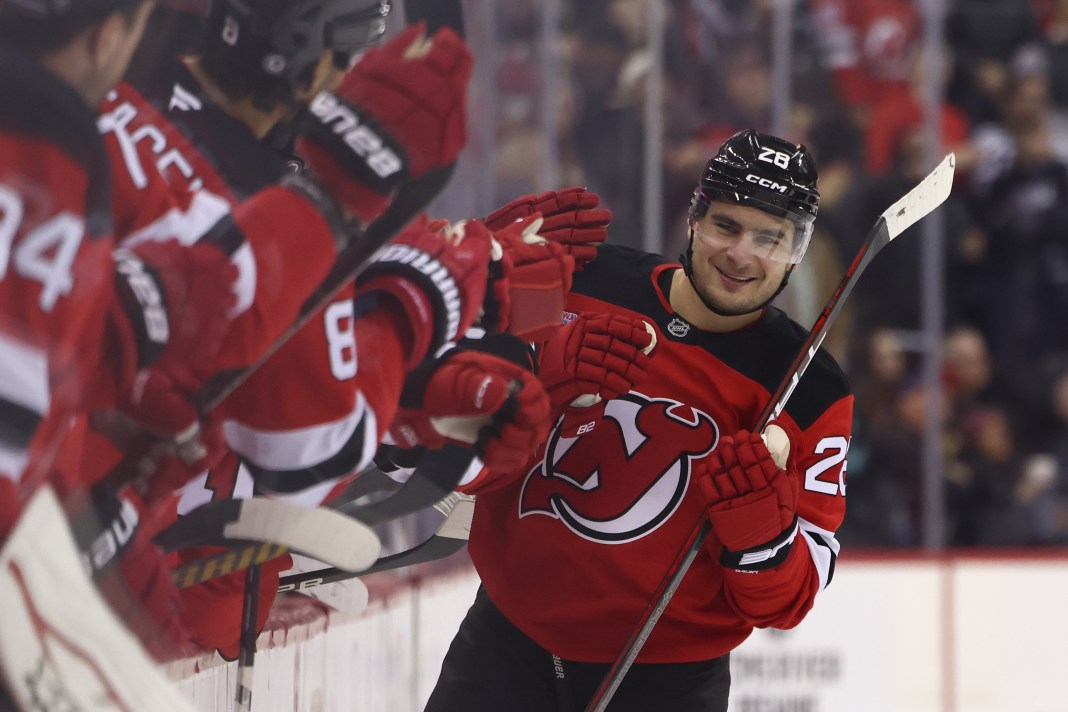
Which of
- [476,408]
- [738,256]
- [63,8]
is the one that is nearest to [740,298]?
[738,256]

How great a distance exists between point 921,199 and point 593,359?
1.75ft

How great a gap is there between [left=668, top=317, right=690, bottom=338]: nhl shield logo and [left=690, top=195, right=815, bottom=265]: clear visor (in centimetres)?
16

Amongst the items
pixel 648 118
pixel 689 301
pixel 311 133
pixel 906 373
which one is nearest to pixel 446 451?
pixel 311 133

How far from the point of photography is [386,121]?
3.57 feet

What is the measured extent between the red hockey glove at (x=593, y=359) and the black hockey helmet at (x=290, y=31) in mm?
623

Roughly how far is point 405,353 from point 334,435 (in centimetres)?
10

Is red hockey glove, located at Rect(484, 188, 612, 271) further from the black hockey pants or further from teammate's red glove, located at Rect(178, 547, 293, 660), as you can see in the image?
the black hockey pants

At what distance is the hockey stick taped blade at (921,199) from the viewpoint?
1916 mm

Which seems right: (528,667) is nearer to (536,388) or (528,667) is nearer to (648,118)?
(536,388)

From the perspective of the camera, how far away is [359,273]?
3.70 ft

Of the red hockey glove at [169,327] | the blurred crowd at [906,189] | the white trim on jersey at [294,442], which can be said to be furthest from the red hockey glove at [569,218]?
the blurred crowd at [906,189]

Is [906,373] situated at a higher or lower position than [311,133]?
higher

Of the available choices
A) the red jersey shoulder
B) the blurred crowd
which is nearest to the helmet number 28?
the red jersey shoulder

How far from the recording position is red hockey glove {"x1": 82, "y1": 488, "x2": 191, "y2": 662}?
0.95 m
